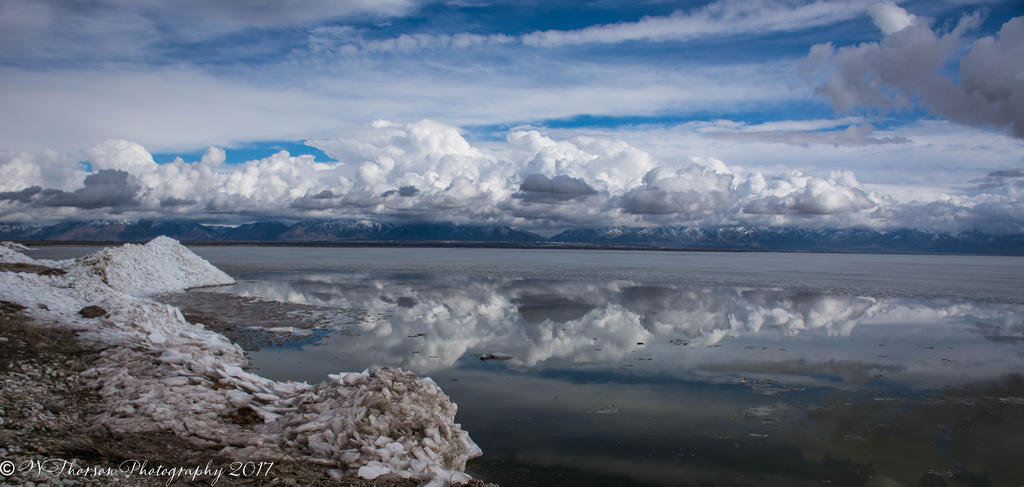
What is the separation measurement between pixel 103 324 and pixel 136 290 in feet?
57.4

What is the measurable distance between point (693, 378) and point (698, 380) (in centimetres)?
17

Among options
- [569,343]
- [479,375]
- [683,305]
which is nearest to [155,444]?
[479,375]

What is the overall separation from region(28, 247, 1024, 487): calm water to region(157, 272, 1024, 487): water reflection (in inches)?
1.9

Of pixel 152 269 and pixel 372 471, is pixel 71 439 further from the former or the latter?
pixel 152 269

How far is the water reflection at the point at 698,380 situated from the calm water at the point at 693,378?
0.15ft

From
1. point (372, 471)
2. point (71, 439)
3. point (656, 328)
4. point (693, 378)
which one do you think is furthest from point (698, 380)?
point (71, 439)

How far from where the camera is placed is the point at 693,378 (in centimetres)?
1237

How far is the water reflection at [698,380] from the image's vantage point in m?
7.88

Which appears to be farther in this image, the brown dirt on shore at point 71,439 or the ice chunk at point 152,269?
the ice chunk at point 152,269

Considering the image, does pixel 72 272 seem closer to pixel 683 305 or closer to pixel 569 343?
pixel 569 343

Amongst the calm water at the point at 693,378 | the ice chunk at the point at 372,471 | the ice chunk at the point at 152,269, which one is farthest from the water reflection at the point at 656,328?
the ice chunk at the point at 372,471

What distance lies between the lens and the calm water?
310 inches

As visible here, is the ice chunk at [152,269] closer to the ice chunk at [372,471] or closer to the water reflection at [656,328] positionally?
the water reflection at [656,328]

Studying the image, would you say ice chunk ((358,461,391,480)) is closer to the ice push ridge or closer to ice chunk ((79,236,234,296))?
the ice push ridge
